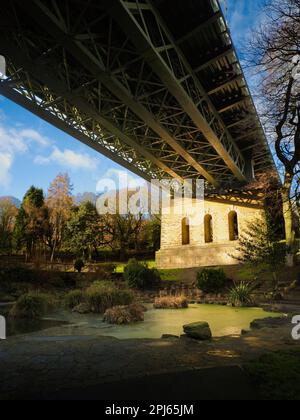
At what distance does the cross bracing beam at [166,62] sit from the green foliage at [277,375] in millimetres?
8337

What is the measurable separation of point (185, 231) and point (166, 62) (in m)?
19.3

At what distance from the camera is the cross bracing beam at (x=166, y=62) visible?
26.4 feet

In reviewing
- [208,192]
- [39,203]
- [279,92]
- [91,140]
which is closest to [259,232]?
[279,92]

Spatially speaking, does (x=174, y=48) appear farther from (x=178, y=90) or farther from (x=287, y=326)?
(x=287, y=326)

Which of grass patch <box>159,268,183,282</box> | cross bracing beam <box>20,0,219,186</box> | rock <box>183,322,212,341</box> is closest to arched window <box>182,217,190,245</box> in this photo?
grass patch <box>159,268,183,282</box>

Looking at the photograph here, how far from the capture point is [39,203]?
1330 inches

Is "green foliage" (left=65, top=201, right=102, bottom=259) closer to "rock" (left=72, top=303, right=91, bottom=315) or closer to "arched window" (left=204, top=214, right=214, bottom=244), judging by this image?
"arched window" (left=204, top=214, right=214, bottom=244)

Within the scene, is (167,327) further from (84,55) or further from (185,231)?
(185,231)

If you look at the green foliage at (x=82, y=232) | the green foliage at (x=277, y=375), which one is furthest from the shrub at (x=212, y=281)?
the green foliage at (x=82, y=232)

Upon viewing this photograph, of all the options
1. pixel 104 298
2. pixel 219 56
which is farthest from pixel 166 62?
pixel 104 298

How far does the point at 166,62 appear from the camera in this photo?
37.9 feet

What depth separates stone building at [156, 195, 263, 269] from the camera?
81.7ft

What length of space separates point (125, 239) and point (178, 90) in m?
26.0

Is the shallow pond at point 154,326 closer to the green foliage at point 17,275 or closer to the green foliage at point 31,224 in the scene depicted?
the green foliage at point 17,275
